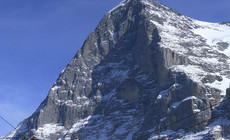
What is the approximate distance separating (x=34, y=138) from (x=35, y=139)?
11cm

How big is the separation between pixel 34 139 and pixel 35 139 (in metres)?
0.09

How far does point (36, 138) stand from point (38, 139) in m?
0.23

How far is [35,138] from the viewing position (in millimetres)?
41062

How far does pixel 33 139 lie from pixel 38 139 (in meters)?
0.45

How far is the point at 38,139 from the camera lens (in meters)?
41.2

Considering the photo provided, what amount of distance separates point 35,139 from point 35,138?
0.08 metres

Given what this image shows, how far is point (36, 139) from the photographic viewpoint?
41.1 metres

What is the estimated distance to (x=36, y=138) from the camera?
41.1m

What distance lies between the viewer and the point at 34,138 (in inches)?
1617

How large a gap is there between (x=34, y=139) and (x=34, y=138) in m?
0.09

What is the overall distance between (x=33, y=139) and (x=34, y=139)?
80mm

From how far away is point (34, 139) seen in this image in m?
41.0

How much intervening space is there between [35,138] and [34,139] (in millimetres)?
117

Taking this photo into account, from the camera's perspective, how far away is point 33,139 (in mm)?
40969
